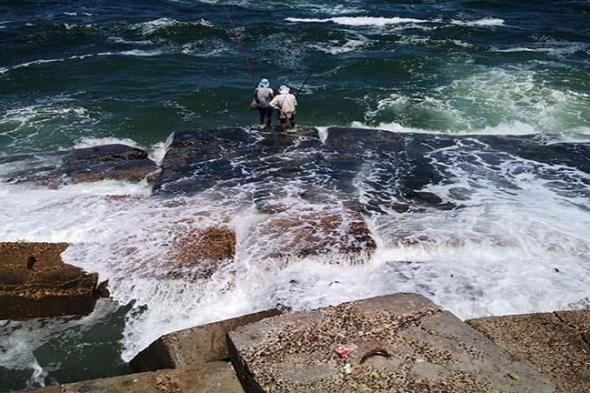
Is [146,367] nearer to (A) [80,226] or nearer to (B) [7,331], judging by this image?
(B) [7,331]

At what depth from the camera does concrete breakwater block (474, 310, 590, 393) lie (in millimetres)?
4406

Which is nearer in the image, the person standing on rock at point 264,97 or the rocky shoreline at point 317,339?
the rocky shoreline at point 317,339

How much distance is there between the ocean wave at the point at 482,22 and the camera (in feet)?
76.7

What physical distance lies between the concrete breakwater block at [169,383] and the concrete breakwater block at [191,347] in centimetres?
23

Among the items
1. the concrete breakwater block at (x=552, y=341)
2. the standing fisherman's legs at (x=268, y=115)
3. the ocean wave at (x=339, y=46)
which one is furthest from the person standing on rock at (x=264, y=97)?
the ocean wave at (x=339, y=46)

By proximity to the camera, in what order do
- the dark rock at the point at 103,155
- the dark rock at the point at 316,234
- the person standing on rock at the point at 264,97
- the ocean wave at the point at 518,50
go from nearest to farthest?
the dark rock at the point at 316,234 < the dark rock at the point at 103,155 < the person standing on rock at the point at 264,97 < the ocean wave at the point at 518,50

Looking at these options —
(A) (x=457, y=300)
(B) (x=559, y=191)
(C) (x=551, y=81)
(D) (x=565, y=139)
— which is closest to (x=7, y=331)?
(A) (x=457, y=300)

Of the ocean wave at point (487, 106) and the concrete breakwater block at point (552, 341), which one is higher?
the concrete breakwater block at point (552, 341)

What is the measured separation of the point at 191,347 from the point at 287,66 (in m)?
14.4

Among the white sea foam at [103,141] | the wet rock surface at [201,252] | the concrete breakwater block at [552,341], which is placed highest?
the concrete breakwater block at [552,341]

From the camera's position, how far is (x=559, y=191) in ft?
31.0

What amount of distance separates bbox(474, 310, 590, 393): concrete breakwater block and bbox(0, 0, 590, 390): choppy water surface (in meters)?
1.31

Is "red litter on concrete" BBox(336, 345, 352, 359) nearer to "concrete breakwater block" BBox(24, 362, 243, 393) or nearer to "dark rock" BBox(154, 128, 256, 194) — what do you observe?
"concrete breakwater block" BBox(24, 362, 243, 393)

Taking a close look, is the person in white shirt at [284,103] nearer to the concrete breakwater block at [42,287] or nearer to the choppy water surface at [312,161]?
the choppy water surface at [312,161]
